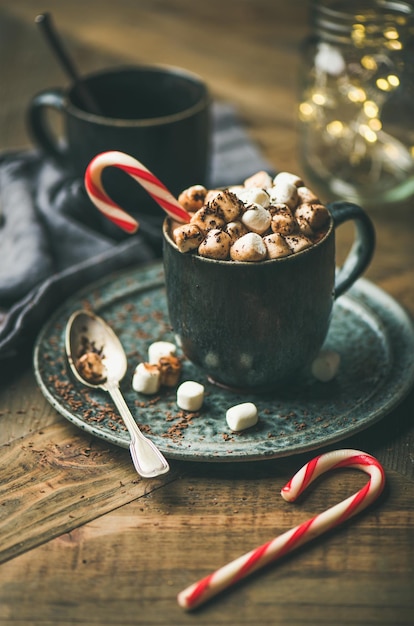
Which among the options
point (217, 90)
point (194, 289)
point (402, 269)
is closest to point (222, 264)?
point (194, 289)

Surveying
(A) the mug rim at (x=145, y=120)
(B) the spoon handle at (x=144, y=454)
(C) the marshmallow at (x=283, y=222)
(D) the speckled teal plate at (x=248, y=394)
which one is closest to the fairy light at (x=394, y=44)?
(A) the mug rim at (x=145, y=120)

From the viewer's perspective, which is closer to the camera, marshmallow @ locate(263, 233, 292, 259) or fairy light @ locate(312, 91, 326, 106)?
marshmallow @ locate(263, 233, 292, 259)

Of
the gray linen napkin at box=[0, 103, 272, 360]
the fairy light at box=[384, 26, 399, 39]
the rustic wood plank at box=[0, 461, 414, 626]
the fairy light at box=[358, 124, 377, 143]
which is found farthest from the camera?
the fairy light at box=[358, 124, 377, 143]

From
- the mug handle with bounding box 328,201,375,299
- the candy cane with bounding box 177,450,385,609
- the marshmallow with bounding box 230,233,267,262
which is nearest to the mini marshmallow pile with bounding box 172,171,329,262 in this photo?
the marshmallow with bounding box 230,233,267,262

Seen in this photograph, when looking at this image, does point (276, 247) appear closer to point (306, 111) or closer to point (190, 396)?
point (190, 396)

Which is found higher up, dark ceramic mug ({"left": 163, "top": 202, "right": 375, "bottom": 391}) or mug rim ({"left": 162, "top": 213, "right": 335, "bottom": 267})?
mug rim ({"left": 162, "top": 213, "right": 335, "bottom": 267})

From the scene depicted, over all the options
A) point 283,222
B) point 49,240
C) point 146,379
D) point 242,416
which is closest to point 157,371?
point 146,379

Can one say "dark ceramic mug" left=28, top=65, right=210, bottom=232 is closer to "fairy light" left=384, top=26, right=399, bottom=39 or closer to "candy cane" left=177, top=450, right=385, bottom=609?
"fairy light" left=384, top=26, right=399, bottom=39
